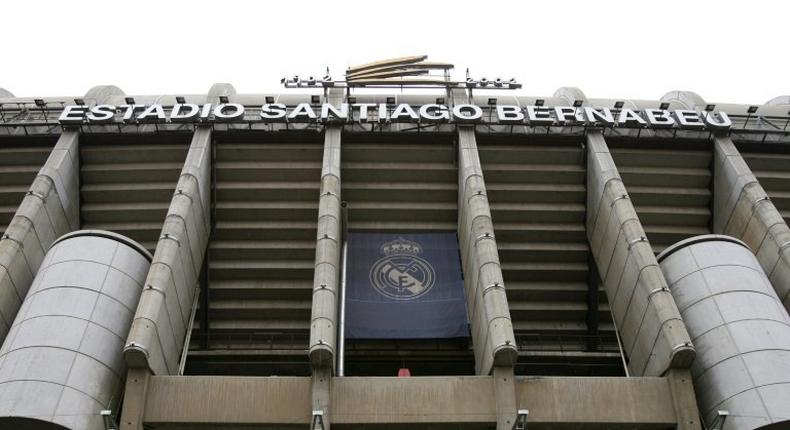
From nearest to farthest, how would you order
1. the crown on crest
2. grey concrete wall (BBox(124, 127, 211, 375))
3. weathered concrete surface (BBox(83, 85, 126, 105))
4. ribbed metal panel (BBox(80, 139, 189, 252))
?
grey concrete wall (BBox(124, 127, 211, 375)), the crown on crest, ribbed metal panel (BBox(80, 139, 189, 252)), weathered concrete surface (BBox(83, 85, 126, 105))

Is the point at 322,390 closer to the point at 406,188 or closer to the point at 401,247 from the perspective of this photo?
the point at 401,247

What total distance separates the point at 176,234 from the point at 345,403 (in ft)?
33.7

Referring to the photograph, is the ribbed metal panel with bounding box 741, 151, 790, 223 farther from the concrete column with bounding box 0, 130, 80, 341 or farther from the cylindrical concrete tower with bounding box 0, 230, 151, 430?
the concrete column with bounding box 0, 130, 80, 341

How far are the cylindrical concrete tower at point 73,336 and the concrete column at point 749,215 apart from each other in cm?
2532

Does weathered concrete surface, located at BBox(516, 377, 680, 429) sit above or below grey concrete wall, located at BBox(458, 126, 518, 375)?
below

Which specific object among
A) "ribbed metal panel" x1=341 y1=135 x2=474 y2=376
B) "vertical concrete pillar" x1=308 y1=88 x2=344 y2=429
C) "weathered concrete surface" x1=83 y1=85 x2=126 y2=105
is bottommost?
"vertical concrete pillar" x1=308 y1=88 x2=344 y2=429

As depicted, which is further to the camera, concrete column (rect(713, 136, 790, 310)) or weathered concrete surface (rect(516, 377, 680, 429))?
concrete column (rect(713, 136, 790, 310))

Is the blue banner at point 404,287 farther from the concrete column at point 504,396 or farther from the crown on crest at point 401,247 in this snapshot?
the concrete column at point 504,396

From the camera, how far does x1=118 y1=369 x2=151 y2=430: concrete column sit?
2448 centimetres

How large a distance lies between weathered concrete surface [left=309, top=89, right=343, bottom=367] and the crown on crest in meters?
2.17

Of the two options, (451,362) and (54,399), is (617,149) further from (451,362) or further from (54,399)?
(54,399)

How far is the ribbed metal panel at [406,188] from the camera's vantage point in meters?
36.2

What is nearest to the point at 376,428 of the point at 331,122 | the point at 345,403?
the point at 345,403

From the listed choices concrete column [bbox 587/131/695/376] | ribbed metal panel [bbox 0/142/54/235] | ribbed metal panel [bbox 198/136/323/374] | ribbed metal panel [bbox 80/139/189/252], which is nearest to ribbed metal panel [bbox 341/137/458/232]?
ribbed metal panel [bbox 198/136/323/374]
